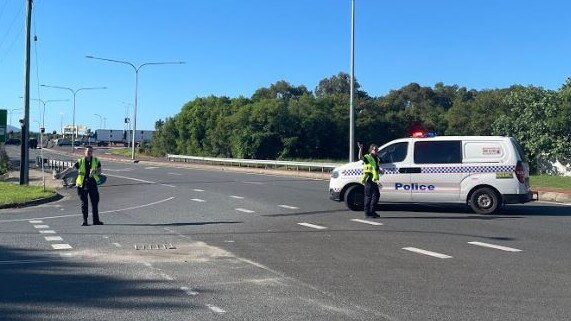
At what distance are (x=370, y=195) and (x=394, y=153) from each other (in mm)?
2030

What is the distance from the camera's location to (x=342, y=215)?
14938 mm

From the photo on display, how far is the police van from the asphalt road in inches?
19.0

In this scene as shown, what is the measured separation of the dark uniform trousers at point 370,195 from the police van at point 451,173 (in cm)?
143

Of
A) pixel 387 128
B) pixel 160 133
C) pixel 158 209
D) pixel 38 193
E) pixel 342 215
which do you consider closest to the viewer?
pixel 342 215

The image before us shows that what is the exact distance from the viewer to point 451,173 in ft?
50.0

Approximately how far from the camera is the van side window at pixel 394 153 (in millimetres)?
15672

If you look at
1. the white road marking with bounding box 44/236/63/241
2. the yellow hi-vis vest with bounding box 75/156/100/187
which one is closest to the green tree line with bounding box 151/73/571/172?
the yellow hi-vis vest with bounding box 75/156/100/187

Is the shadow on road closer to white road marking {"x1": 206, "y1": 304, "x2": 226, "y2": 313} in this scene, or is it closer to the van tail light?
white road marking {"x1": 206, "y1": 304, "x2": 226, "y2": 313}

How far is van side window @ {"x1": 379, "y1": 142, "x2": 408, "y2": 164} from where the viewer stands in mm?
15672

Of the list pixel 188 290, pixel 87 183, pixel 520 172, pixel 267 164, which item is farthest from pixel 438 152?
pixel 267 164

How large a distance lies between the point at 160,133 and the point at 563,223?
76.7 meters

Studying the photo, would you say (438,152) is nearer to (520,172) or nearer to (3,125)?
(520,172)

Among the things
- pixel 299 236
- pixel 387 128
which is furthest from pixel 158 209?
pixel 387 128

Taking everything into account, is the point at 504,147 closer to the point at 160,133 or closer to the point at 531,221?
the point at 531,221
